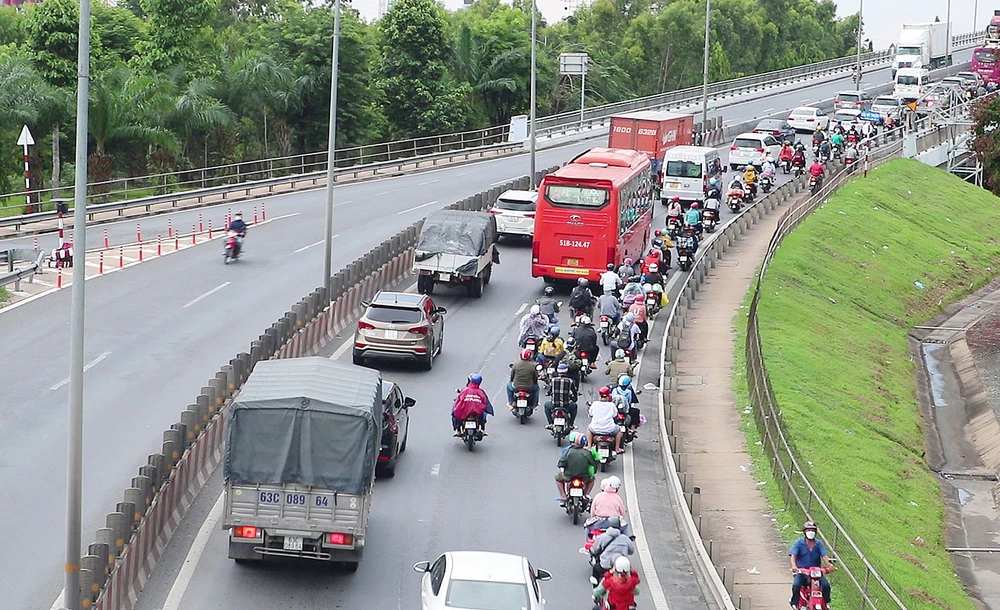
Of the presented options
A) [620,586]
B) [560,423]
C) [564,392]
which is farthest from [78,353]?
[560,423]

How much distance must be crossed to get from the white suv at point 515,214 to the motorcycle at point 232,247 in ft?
27.7

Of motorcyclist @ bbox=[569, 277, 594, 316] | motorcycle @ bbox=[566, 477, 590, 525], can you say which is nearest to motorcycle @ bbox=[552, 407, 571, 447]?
motorcycle @ bbox=[566, 477, 590, 525]

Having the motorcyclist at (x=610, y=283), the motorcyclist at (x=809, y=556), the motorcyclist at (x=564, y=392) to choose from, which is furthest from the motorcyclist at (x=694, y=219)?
the motorcyclist at (x=809, y=556)

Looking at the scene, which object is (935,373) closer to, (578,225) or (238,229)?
(578,225)

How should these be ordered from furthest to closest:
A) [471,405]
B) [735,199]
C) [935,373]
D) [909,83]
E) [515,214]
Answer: [909,83] → [735,199] → [935,373] → [515,214] → [471,405]

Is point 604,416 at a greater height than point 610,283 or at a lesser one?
lesser

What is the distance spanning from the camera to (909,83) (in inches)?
4072

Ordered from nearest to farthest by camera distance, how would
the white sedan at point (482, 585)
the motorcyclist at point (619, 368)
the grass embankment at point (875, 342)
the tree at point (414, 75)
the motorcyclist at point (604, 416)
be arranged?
the white sedan at point (482, 585)
the motorcyclist at point (604, 416)
the motorcyclist at point (619, 368)
the grass embankment at point (875, 342)
the tree at point (414, 75)

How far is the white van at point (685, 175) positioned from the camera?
51750mm

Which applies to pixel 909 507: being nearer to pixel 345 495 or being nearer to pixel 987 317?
pixel 345 495

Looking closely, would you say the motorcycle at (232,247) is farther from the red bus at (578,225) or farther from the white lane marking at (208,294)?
the red bus at (578,225)

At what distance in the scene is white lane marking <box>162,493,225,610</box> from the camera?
58.7 feet

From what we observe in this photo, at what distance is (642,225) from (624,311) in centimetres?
957

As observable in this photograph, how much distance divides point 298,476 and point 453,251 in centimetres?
1872
